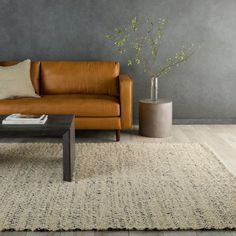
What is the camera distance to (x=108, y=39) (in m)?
5.93

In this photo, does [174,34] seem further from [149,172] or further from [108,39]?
[149,172]

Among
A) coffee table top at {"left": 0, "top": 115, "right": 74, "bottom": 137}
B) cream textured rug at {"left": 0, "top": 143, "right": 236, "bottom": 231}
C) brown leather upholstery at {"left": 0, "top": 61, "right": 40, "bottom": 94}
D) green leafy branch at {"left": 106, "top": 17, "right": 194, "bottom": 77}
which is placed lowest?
cream textured rug at {"left": 0, "top": 143, "right": 236, "bottom": 231}

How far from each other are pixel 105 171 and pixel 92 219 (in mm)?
1048

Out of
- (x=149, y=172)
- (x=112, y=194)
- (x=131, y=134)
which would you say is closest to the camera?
(x=112, y=194)

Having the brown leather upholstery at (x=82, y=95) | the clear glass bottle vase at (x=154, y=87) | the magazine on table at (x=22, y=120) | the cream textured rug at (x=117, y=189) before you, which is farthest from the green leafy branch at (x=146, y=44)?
the magazine on table at (x=22, y=120)

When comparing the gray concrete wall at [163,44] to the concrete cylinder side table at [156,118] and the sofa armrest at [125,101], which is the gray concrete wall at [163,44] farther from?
the sofa armrest at [125,101]

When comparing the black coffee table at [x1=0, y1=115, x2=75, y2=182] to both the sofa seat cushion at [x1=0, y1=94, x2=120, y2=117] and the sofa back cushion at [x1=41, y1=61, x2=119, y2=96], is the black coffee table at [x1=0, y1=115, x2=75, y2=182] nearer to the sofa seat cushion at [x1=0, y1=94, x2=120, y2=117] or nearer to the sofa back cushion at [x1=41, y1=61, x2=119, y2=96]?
the sofa seat cushion at [x1=0, y1=94, x2=120, y2=117]

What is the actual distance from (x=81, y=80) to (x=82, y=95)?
0.72 ft

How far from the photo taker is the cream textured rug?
117 inches

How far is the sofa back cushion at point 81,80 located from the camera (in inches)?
219

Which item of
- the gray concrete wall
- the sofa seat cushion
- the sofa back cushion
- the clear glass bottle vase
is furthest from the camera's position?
the gray concrete wall

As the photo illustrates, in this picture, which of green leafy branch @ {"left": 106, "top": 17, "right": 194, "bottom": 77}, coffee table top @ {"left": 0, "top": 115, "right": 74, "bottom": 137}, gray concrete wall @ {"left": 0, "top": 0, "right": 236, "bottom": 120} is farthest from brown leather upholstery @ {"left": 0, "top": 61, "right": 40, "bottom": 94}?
coffee table top @ {"left": 0, "top": 115, "right": 74, "bottom": 137}

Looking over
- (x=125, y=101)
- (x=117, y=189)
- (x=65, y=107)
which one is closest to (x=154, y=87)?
(x=125, y=101)

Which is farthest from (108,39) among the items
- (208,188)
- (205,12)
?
(208,188)
